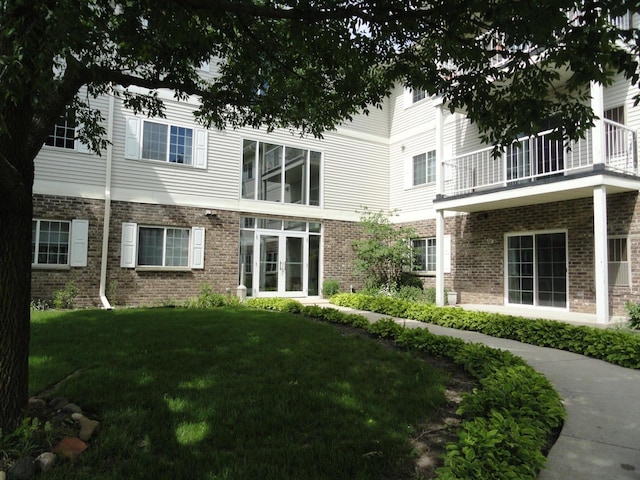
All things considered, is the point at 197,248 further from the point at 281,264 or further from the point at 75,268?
the point at 75,268

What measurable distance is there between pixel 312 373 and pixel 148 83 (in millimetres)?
3452

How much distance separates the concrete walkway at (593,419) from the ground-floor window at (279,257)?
30.0 ft

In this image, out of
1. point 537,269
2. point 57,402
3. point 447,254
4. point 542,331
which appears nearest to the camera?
point 57,402

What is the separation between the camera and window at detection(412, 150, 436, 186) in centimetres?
1490

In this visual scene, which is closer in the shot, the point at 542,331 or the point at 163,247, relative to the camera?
the point at 542,331

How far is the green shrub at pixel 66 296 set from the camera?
417 inches

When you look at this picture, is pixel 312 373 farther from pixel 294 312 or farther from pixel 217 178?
pixel 217 178

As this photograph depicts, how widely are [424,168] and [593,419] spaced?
1254 centimetres

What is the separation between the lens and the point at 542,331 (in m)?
6.92

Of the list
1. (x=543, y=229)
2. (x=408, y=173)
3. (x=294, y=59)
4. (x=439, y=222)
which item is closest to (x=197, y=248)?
(x=439, y=222)

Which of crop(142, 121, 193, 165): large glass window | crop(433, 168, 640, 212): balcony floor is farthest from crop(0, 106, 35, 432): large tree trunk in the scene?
crop(142, 121, 193, 165): large glass window

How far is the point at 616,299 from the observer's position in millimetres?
9430

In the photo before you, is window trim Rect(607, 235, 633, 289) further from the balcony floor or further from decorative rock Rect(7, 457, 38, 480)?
decorative rock Rect(7, 457, 38, 480)

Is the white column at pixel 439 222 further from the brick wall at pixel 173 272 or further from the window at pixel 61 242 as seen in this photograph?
the window at pixel 61 242
